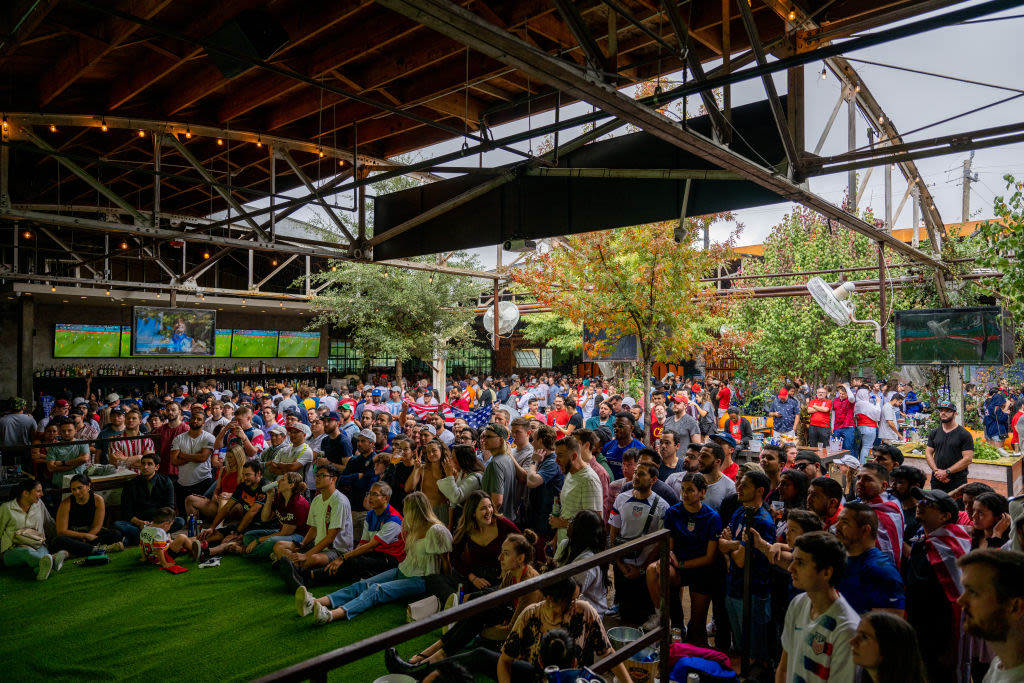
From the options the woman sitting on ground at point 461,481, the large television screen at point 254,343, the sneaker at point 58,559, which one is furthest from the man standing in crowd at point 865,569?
the large television screen at point 254,343

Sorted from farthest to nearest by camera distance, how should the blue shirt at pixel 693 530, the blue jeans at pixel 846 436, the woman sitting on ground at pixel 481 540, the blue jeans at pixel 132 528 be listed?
1. the blue jeans at pixel 846 436
2. the blue jeans at pixel 132 528
3. the woman sitting on ground at pixel 481 540
4. the blue shirt at pixel 693 530

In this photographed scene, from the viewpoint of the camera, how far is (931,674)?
3.74 metres

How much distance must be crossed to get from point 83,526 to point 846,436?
12.3m

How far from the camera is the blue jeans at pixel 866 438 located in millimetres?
10718

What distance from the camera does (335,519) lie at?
6.31 m

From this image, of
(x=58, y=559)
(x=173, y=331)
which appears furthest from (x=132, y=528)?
(x=173, y=331)

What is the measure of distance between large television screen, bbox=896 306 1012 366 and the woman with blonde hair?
8.54 metres

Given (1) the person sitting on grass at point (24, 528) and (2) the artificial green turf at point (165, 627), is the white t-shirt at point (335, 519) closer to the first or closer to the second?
(2) the artificial green turf at point (165, 627)

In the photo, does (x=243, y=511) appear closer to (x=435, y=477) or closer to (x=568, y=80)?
(x=435, y=477)

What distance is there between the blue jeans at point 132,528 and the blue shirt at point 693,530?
634 centimetres

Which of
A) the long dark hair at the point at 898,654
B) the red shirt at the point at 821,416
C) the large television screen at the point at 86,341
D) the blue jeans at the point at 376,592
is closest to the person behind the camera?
the long dark hair at the point at 898,654

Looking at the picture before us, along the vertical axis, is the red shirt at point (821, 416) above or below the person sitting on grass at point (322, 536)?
above

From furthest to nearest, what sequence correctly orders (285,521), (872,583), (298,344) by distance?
(298,344), (285,521), (872,583)

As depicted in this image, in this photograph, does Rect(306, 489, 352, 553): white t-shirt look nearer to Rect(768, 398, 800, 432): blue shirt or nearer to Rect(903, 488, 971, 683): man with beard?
Rect(903, 488, 971, 683): man with beard
